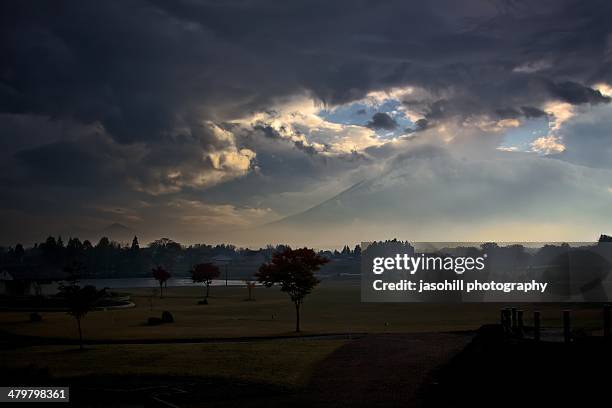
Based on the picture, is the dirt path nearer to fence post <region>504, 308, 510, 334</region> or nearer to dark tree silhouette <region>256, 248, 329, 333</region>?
fence post <region>504, 308, 510, 334</region>

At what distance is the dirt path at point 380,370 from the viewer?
2512cm

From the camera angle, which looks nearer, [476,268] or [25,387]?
[25,387]

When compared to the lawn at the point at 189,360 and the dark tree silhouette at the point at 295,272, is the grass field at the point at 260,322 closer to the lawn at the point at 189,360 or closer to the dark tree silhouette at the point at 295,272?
the dark tree silhouette at the point at 295,272

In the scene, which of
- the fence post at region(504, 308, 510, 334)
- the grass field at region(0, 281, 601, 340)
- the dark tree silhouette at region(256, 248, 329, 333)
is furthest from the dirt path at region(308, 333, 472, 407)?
the dark tree silhouette at region(256, 248, 329, 333)

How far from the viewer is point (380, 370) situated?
31.8 meters

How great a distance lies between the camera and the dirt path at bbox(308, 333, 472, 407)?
25.1 m

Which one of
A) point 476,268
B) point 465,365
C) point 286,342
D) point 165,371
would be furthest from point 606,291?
point 165,371

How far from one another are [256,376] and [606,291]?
361 ft

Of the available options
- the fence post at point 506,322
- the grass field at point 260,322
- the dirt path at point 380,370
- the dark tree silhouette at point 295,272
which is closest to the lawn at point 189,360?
the dirt path at point 380,370

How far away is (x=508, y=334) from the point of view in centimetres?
3189

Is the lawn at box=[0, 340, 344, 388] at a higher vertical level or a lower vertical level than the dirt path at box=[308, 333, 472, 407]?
lower

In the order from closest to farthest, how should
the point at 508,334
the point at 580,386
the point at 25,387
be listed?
the point at 580,386 < the point at 25,387 < the point at 508,334

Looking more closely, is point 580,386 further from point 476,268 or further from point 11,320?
point 476,268

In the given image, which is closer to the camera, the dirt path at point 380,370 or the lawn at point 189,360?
the dirt path at point 380,370
